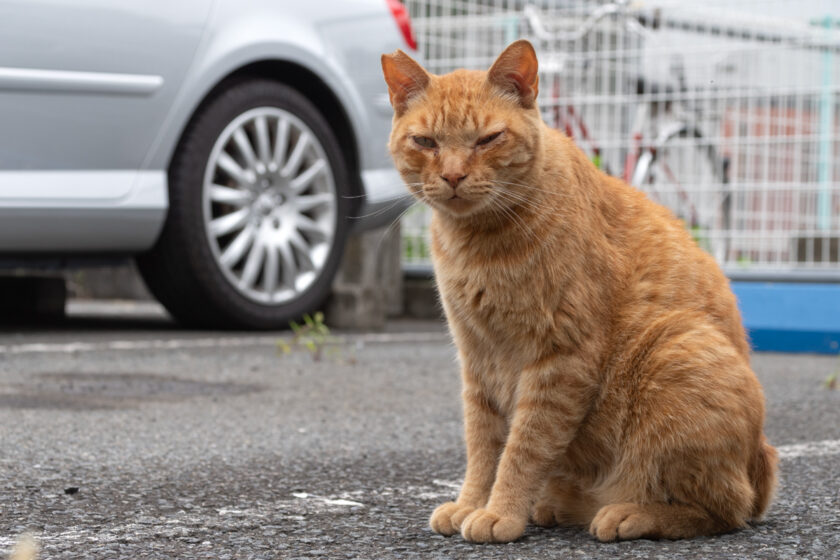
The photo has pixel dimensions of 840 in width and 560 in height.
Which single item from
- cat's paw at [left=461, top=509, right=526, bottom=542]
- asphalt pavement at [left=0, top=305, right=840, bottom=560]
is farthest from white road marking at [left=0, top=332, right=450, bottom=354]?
cat's paw at [left=461, top=509, right=526, bottom=542]

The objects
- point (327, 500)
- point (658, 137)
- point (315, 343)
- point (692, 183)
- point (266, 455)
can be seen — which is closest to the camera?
point (327, 500)

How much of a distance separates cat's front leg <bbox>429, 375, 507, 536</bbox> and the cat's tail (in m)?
0.54

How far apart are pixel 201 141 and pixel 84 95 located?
64 centimetres

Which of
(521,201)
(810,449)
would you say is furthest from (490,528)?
(810,449)

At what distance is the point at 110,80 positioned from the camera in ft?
17.9

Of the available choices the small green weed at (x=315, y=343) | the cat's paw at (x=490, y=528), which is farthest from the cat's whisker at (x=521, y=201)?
the small green weed at (x=315, y=343)

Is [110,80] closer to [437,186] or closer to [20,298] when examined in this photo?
[20,298]

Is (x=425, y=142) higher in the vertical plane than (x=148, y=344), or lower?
higher

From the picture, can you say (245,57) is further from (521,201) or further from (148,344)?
(521,201)

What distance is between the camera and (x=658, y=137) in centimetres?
789

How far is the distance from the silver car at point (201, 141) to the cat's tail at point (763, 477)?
3696 millimetres

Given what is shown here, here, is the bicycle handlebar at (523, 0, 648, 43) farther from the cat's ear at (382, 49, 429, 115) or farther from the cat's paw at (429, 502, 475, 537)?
the cat's paw at (429, 502, 475, 537)

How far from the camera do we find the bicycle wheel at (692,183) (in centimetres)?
771

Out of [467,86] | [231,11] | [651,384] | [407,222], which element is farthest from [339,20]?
[651,384]
